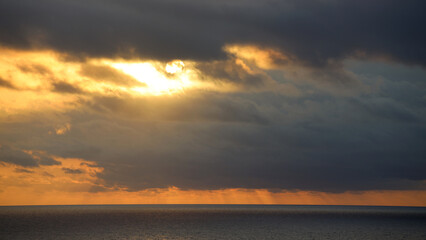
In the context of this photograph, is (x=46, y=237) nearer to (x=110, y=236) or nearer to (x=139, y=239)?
(x=110, y=236)

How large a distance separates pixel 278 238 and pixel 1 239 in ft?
215

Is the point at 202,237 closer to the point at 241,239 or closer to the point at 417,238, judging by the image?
the point at 241,239

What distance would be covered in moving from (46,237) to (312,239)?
65022mm

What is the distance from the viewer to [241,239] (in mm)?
102500

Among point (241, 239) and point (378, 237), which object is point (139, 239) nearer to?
point (241, 239)

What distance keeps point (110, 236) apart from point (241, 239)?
3288cm

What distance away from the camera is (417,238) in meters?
108

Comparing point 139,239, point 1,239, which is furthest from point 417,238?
point 1,239

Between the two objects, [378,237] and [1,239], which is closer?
[1,239]

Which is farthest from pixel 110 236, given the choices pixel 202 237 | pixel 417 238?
pixel 417 238

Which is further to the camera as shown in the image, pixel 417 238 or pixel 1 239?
pixel 417 238

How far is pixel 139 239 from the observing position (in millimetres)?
99812

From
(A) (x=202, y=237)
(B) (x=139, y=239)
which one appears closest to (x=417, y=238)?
(A) (x=202, y=237)

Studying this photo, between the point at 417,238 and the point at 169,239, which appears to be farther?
the point at 417,238
